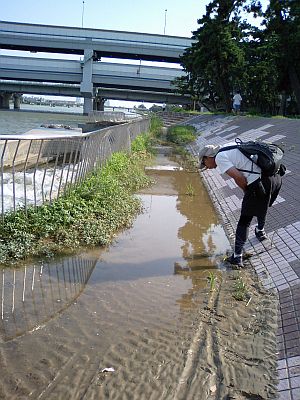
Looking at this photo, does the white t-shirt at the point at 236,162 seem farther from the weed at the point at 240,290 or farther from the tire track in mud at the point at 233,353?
the tire track in mud at the point at 233,353

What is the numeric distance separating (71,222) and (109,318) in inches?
96.4

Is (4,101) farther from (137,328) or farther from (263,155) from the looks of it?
(137,328)

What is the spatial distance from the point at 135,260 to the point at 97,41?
6461 centimetres

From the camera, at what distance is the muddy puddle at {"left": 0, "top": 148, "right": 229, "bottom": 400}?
126 inches

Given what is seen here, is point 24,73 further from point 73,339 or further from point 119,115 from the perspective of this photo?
point 73,339

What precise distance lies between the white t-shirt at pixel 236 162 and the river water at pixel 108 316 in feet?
4.38

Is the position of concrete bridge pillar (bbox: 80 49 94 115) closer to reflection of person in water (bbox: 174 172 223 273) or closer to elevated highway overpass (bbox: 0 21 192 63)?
elevated highway overpass (bbox: 0 21 192 63)

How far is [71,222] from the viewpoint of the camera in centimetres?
636

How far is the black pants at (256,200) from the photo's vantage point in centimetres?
540

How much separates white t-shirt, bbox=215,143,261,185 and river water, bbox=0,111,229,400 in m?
1.33

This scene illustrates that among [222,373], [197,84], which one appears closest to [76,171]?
[222,373]

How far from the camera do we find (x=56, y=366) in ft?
11.0

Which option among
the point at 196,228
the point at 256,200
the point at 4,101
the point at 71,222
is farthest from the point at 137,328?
the point at 4,101

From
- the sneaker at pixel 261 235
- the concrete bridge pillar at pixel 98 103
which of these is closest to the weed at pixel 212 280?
the sneaker at pixel 261 235
